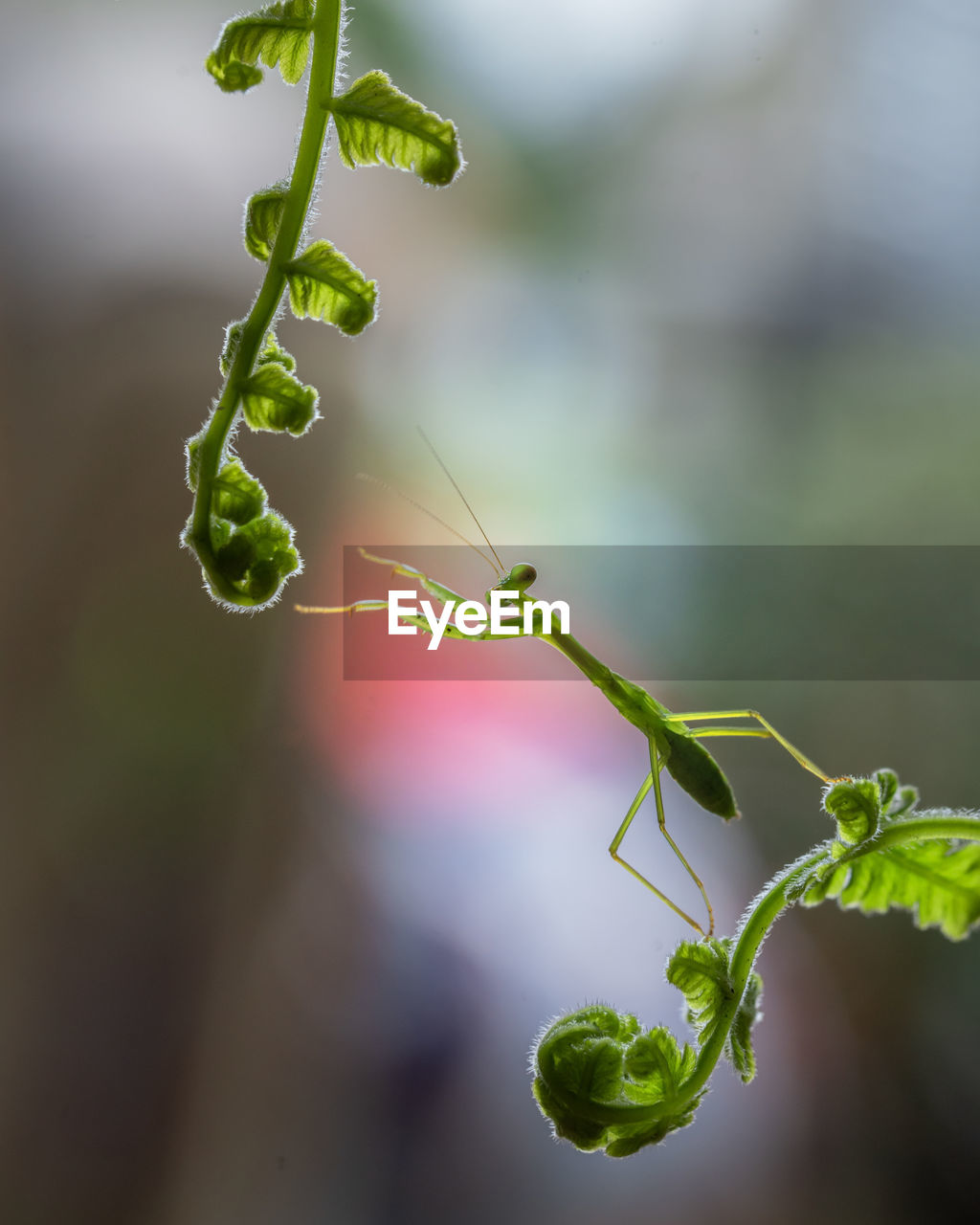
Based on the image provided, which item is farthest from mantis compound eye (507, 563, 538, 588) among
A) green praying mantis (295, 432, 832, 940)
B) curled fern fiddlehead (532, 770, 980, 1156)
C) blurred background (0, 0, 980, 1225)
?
blurred background (0, 0, 980, 1225)

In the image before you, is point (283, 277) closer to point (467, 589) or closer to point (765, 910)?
point (765, 910)

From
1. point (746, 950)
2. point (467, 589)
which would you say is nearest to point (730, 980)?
point (746, 950)

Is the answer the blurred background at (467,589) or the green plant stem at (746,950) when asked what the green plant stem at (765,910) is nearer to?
the green plant stem at (746,950)

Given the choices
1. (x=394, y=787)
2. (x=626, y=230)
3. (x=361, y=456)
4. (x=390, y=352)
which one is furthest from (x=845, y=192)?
(x=394, y=787)

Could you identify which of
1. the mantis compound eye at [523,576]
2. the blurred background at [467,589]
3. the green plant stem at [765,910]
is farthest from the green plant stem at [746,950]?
the blurred background at [467,589]

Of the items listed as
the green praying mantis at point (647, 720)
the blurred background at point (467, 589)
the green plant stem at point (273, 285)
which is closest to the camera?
the green plant stem at point (273, 285)

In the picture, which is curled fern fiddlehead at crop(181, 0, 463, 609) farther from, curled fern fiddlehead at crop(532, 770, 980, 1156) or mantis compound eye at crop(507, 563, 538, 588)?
mantis compound eye at crop(507, 563, 538, 588)
